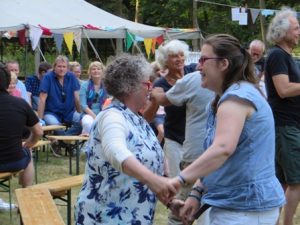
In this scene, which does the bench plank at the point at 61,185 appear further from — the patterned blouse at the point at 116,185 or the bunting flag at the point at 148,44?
the bunting flag at the point at 148,44

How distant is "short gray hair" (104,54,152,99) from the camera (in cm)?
261

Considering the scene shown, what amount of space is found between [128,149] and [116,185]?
179 mm

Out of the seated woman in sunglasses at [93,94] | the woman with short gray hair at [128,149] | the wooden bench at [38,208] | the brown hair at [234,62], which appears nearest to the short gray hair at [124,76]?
the woman with short gray hair at [128,149]

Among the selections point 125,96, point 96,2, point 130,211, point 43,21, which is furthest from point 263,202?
point 96,2

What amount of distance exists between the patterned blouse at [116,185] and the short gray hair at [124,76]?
0.06 metres

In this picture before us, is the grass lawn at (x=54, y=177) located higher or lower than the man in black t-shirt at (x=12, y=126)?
lower

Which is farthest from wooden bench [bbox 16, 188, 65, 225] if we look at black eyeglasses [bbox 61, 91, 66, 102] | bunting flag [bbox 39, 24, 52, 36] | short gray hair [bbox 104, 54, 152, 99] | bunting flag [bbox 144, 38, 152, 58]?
bunting flag [bbox 144, 38, 152, 58]

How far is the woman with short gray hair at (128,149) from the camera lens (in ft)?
8.22

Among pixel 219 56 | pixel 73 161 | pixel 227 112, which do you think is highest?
pixel 219 56

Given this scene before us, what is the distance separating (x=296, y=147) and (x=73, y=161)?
5140 mm

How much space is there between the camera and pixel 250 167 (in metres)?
2.36

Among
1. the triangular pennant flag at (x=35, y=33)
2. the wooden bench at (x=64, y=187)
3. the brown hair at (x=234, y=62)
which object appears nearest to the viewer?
the brown hair at (x=234, y=62)

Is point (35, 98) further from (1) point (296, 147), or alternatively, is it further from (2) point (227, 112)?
(2) point (227, 112)

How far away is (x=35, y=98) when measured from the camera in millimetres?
10156
